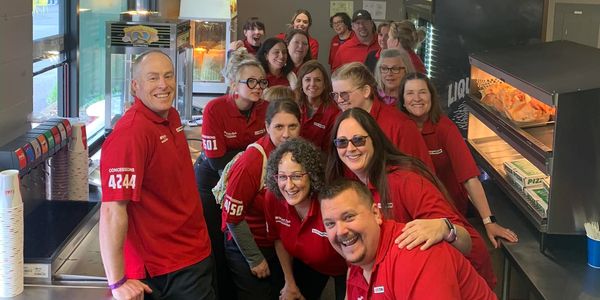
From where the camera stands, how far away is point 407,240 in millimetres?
2043

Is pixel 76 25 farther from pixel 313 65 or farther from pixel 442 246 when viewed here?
pixel 442 246

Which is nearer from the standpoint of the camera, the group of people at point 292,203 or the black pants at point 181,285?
the group of people at point 292,203

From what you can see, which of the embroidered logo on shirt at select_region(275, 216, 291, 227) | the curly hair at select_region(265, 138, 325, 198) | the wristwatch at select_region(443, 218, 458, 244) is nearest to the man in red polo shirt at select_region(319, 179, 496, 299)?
the wristwatch at select_region(443, 218, 458, 244)

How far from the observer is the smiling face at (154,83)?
2637 millimetres

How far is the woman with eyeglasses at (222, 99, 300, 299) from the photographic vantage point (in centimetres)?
314

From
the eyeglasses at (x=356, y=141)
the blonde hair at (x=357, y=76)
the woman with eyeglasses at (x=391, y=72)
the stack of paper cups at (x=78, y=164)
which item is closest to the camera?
the eyeglasses at (x=356, y=141)

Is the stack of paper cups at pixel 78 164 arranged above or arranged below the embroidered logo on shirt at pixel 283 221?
above

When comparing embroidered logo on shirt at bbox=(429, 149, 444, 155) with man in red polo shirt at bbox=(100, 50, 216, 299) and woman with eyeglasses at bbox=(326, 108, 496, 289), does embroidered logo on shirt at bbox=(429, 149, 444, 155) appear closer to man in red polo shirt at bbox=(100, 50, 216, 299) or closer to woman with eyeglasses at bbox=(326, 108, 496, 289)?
woman with eyeglasses at bbox=(326, 108, 496, 289)

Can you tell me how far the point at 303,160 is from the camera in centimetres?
282

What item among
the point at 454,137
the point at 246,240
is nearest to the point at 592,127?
the point at 454,137

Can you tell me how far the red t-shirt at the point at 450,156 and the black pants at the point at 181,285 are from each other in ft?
4.41

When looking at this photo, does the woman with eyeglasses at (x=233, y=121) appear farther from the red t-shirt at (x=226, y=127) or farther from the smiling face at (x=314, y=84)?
the smiling face at (x=314, y=84)

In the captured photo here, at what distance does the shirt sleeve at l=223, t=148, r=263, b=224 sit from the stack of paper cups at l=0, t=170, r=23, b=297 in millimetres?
948

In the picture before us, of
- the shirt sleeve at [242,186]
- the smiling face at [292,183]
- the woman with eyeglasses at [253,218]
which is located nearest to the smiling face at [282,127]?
the woman with eyeglasses at [253,218]
